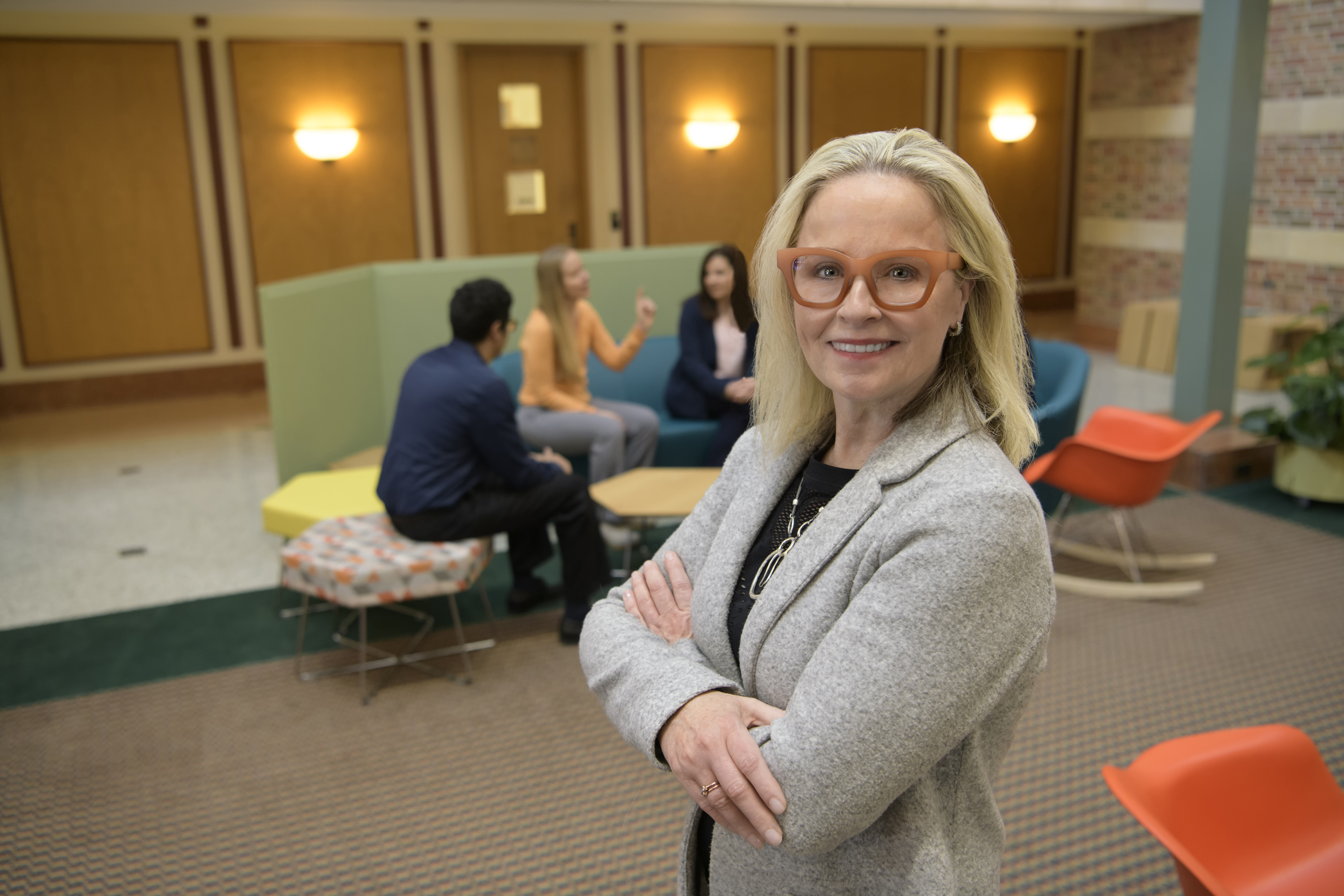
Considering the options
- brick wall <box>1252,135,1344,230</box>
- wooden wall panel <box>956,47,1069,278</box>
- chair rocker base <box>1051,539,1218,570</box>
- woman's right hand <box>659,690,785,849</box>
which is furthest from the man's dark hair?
wooden wall panel <box>956,47,1069,278</box>

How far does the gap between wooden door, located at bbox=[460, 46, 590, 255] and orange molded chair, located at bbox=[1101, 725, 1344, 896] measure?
8.46 metres

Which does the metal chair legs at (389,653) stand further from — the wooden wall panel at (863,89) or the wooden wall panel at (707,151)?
the wooden wall panel at (863,89)

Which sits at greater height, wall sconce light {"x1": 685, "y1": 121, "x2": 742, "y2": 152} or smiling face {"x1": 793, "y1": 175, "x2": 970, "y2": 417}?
wall sconce light {"x1": 685, "y1": 121, "x2": 742, "y2": 152}

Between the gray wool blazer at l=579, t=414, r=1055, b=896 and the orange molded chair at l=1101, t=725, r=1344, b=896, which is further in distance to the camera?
the orange molded chair at l=1101, t=725, r=1344, b=896

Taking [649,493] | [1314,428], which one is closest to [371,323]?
[649,493]

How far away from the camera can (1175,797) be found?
1.79m

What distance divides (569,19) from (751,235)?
2551 millimetres

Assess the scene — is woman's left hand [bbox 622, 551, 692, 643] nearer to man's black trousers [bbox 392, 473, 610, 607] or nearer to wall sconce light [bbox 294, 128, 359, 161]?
man's black trousers [bbox 392, 473, 610, 607]

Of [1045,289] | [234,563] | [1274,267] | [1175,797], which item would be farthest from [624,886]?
[1045,289]

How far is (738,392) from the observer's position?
528 cm

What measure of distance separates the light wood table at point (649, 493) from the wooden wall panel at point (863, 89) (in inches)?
243

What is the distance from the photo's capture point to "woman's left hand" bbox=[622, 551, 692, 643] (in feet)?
4.92

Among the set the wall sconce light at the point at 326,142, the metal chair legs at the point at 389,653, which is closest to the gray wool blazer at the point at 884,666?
the metal chair legs at the point at 389,653

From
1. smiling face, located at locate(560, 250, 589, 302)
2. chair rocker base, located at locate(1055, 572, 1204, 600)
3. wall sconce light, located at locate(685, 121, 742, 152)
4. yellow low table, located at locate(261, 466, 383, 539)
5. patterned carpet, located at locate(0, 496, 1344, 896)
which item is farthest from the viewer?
→ wall sconce light, located at locate(685, 121, 742, 152)
